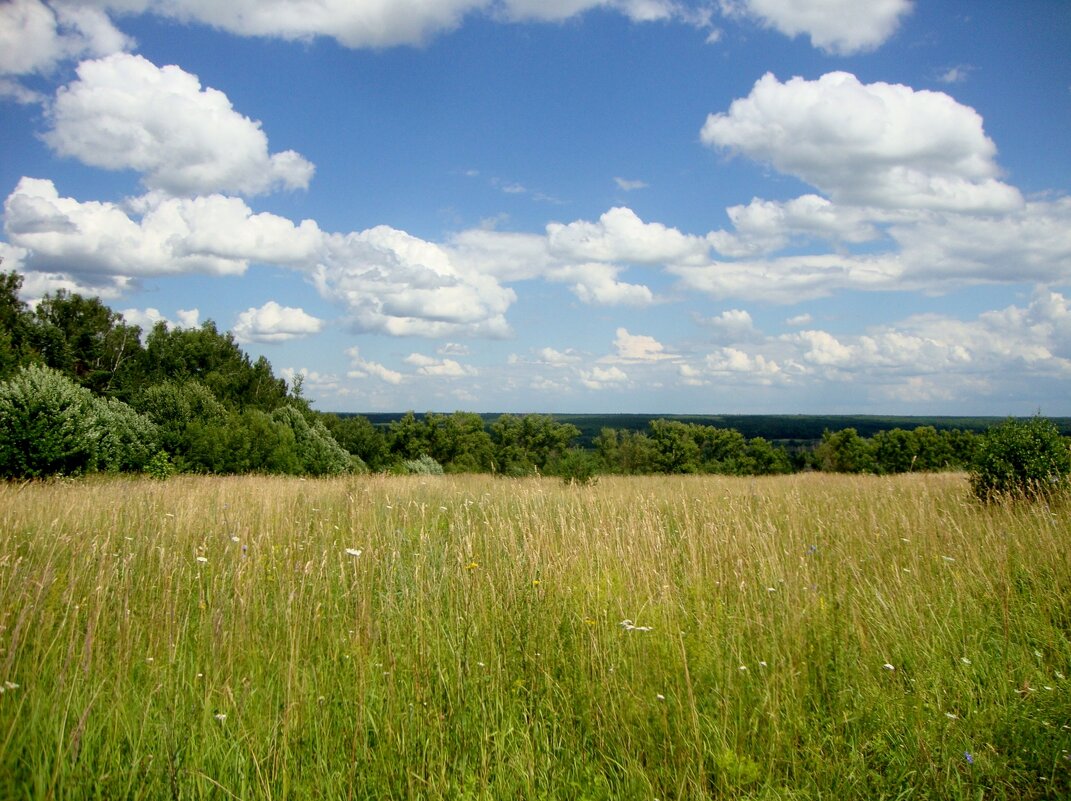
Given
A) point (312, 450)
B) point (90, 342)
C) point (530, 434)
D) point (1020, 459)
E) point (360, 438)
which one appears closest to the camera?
point (1020, 459)

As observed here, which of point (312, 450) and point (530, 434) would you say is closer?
point (312, 450)

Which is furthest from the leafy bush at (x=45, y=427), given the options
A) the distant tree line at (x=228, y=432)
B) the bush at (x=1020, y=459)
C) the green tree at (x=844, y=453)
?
the green tree at (x=844, y=453)

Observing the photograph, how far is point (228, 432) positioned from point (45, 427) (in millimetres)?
10456

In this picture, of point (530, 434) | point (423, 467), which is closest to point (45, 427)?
point (423, 467)

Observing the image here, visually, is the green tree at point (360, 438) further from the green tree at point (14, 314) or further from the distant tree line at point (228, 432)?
the green tree at point (14, 314)

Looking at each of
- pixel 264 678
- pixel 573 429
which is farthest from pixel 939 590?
pixel 573 429

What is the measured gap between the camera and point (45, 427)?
1416 cm

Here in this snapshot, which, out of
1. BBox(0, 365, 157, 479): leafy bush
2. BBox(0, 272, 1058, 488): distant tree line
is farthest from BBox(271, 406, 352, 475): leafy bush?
BBox(0, 365, 157, 479): leafy bush

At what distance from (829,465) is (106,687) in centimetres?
7552

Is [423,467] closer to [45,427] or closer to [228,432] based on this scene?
[228,432]

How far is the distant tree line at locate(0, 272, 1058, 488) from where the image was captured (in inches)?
578

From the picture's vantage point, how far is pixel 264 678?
3.10 meters

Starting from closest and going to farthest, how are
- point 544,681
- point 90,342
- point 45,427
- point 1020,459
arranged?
point 544,681
point 1020,459
point 45,427
point 90,342

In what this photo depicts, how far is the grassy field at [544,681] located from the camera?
8.17 feet
